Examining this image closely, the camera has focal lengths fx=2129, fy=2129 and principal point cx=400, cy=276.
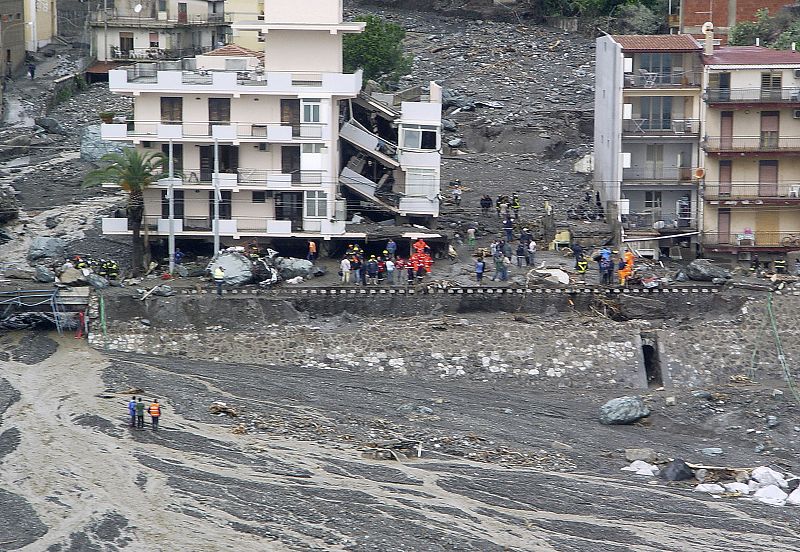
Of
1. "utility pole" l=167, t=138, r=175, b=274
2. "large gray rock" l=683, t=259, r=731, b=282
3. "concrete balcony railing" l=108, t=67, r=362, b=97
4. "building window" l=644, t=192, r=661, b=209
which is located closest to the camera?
"large gray rock" l=683, t=259, r=731, b=282

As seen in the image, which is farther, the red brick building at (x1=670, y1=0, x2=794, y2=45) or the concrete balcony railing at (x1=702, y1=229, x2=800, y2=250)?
the red brick building at (x1=670, y1=0, x2=794, y2=45)

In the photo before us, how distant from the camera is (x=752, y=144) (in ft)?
300

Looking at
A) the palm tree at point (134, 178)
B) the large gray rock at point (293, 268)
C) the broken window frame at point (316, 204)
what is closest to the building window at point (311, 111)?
the broken window frame at point (316, 204)

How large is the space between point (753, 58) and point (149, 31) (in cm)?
4348

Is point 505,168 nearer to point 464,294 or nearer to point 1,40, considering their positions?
point 464,294

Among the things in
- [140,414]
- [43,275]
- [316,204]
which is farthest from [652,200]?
[140,414]

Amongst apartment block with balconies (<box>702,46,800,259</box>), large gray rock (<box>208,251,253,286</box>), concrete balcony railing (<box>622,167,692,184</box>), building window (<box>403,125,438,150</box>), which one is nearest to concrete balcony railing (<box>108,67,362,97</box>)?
building window (<box>403,125,438,150</box>)

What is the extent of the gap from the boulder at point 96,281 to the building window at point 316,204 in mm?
9243

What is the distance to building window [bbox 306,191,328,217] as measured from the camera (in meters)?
88.5

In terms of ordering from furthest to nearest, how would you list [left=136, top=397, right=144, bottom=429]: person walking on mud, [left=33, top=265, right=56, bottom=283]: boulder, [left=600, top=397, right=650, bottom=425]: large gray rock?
[left=33, top=265, right=56, bottom=283]: boulder → [left=600, top=397, right=650, bottom=425]: large gray rock → [left=136, top=397, right=144, bottom=429]: person walking on mud

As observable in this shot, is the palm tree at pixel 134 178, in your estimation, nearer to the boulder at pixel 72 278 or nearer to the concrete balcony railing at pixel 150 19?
the boulder at pixel 72 278

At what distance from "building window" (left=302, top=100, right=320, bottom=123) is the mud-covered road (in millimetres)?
12056

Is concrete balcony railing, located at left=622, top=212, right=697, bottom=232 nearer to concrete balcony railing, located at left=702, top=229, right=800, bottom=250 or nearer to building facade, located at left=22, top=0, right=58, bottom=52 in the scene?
concrete balcony railing, located at left=702, top=229, right=800, bottom=250

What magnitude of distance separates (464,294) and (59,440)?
1954 cm
